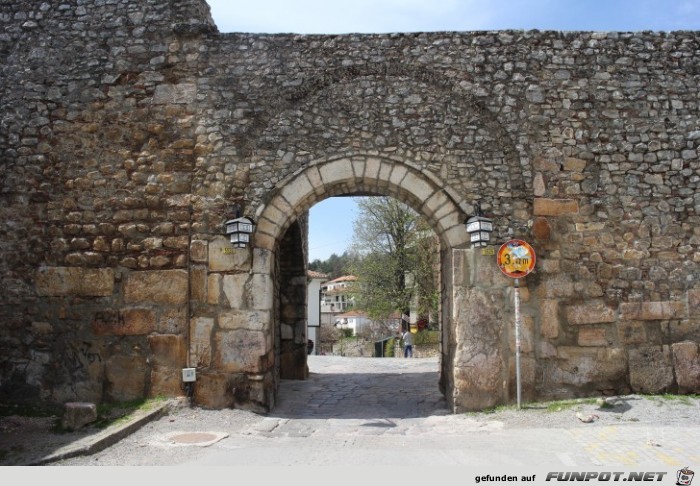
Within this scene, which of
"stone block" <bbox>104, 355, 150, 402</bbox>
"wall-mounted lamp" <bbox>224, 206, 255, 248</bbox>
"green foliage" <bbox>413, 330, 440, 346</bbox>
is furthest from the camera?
"green foliage" <bbox>413, 330, 440, 346</bbox>

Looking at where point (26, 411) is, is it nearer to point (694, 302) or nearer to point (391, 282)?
point (694, 302)

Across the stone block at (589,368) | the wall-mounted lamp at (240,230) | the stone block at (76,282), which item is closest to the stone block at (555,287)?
the stone block at (589,368)

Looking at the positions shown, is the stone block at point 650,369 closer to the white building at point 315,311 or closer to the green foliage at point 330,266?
the white building at point 315,311

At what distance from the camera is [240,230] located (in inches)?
258

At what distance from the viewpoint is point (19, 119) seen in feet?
23.3

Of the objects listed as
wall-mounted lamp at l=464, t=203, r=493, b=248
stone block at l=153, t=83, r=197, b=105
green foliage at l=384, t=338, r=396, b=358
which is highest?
stone block at l=153, t=83, r=197, b=105

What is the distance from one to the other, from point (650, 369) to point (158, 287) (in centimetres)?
568

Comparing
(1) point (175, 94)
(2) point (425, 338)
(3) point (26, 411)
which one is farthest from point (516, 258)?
(2) point (425, 338)

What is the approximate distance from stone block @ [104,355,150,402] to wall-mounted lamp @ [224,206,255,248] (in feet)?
5.72

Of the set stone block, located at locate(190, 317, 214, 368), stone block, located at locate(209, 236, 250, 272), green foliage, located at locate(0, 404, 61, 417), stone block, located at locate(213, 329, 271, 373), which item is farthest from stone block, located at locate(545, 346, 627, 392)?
green foliage, located at locate(0, 404, 61, 417)

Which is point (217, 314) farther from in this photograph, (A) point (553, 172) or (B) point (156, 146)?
(A) point (553, 172)

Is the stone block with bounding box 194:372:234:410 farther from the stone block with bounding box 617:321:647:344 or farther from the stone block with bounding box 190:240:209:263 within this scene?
the stone block with bounding box 617:321:647:344

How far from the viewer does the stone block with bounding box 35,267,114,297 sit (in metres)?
6.84

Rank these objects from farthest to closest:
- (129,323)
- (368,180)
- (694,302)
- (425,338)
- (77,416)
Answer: (425,338) < (368,180) < (129,323) < (694,302) < (77,416)
